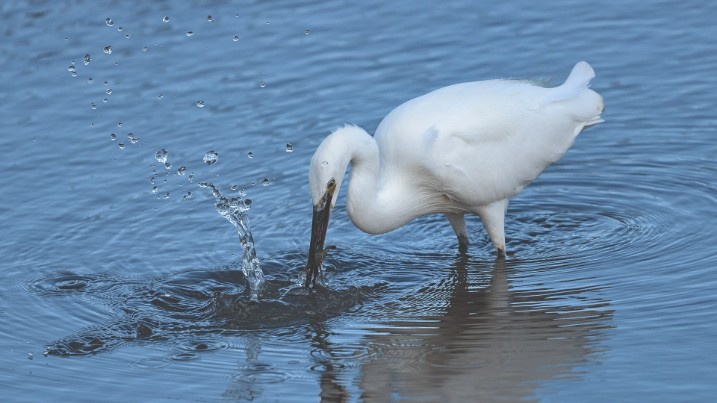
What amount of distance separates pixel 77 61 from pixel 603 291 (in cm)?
625

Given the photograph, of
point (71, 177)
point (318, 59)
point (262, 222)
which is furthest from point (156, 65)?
point (262, 222)

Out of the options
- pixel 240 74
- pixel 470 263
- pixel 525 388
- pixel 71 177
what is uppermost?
pixel 240 74

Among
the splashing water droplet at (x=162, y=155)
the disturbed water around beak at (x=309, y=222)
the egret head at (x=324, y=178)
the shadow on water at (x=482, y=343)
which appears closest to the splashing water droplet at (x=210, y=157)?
the disturbed water around beak at (x=309, y=222)

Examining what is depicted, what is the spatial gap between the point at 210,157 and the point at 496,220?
7.54ft

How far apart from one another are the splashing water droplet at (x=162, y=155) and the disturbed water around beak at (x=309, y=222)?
0.17ft

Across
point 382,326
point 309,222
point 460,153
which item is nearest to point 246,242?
point 309,222

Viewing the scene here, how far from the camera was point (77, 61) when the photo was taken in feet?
38.0

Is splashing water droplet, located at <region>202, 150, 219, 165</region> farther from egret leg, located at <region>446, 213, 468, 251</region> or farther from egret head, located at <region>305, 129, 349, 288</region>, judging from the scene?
egret head, located at <region>305, 129, 349, 288</region>

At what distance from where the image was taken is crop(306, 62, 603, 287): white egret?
24.8 ft

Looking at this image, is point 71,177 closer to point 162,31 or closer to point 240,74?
point 240,74

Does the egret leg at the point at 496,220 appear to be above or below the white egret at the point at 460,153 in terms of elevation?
below

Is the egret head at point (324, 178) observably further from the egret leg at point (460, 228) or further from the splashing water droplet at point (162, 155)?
the splashing water droplet at point (162, 155)

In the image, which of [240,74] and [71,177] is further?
[240,74]

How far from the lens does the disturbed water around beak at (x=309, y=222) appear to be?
20.9ft
